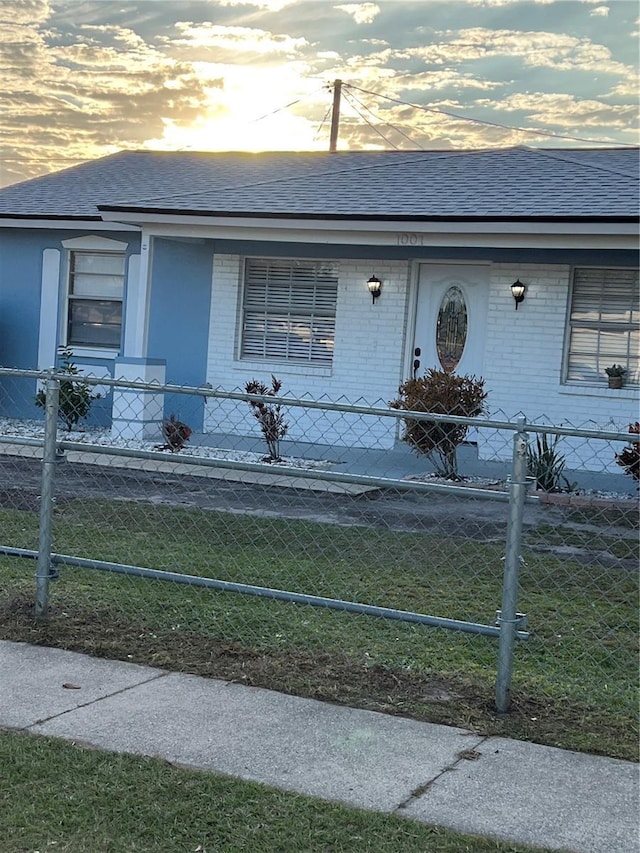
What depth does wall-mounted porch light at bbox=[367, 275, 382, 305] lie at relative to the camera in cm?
1428

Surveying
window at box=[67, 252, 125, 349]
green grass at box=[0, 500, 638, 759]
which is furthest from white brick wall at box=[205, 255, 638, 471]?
green grass at box=[0, 500, 638, 759]

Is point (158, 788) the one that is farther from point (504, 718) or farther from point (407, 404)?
point (407, 404)

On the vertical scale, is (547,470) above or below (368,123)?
below

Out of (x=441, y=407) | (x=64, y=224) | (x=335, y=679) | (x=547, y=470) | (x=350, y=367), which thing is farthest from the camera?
(x=64, y=224)

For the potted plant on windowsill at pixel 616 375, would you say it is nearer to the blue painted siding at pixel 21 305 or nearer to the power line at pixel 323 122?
the blue painted siding at pixel 21 305

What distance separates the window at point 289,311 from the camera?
49.1ft

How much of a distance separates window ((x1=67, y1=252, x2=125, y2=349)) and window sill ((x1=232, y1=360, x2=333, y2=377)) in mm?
2550

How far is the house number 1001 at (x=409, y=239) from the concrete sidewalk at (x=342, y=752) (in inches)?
353

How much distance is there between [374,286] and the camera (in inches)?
562

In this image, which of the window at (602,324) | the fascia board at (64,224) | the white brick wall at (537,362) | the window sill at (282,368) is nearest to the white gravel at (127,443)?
the window sill at (282,368)

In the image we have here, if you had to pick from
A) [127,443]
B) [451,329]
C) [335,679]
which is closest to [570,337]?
[451,329]

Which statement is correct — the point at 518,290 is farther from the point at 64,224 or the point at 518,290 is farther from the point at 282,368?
the point at 64,224

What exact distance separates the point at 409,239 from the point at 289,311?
250 centimetres

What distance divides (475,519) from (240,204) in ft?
21.2
